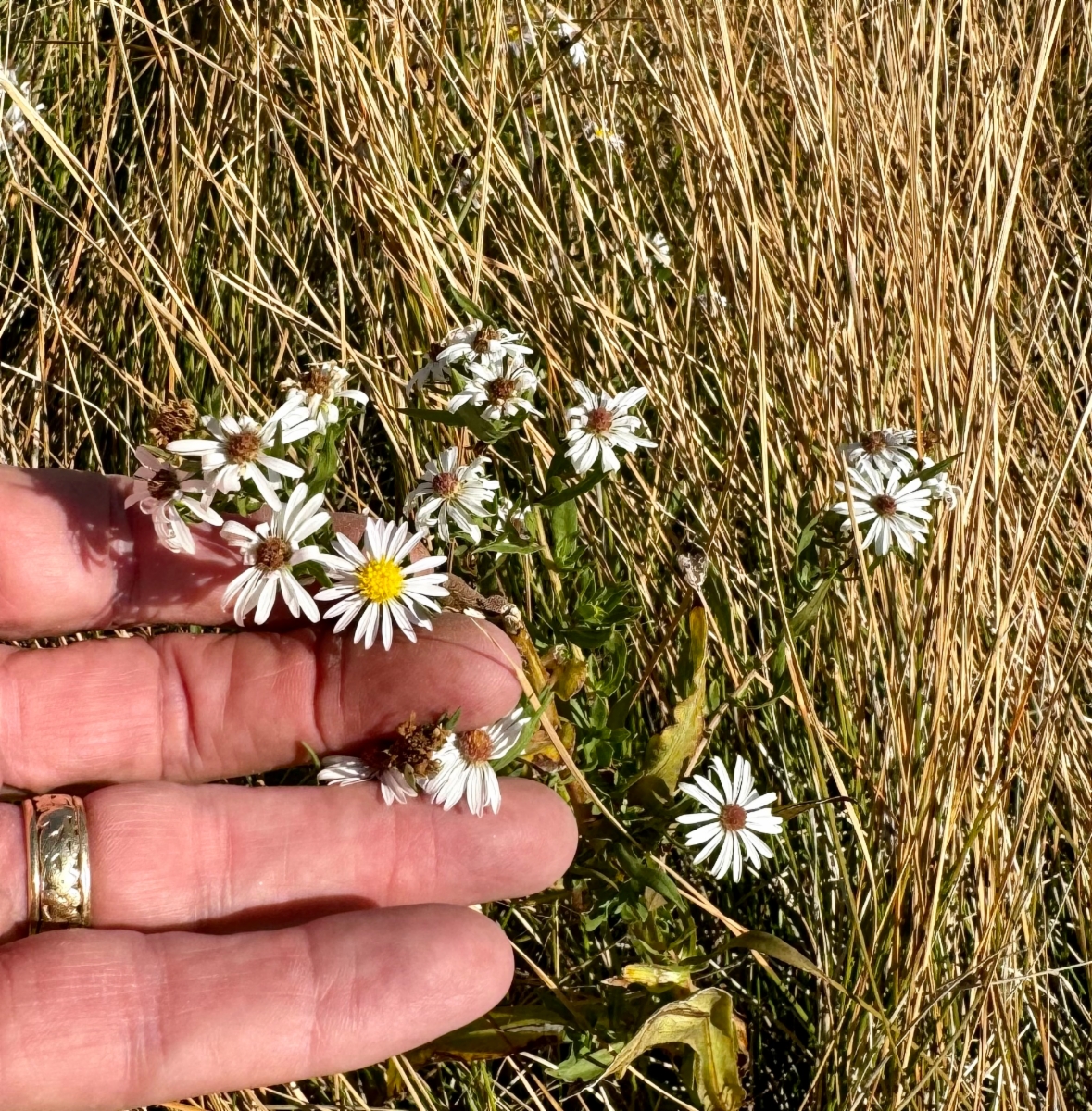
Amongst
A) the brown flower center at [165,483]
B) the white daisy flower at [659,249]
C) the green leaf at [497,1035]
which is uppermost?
the white daisy flower at [659,249]

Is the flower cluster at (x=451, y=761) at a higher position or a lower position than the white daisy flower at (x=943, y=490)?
lower

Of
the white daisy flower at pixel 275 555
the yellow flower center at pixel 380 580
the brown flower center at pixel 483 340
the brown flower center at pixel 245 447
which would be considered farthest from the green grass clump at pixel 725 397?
the brown flower center at pixel 245 447

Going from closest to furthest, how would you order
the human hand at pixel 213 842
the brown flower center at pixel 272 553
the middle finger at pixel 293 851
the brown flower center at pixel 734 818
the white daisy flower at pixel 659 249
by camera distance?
the human hand at pixel 213 842 → the brown flower center at pixel 272 553 → the middle finger at pixel 293 851 → the brown flower center at pixel 734 818 → the white daisy flower at pixel 659 249

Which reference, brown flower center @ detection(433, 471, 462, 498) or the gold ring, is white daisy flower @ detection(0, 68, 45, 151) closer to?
brown flower center @ detection(433, 471, 462, 498)

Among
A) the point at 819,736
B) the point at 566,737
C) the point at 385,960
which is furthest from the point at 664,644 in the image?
the point at 385,960

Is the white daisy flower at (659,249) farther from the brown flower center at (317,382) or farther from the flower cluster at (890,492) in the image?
the brown flower center at (317,382)
